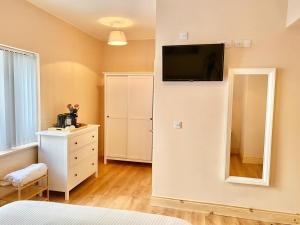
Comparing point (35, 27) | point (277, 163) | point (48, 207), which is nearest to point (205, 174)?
point (277, 163)

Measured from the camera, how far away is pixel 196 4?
2.75 metres

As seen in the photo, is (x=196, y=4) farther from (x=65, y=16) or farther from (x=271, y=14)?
(x=65, y=16)

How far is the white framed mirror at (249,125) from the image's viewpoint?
8.73ft

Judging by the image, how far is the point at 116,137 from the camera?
183 inches

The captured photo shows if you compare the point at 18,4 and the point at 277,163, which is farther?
the point at 18,4

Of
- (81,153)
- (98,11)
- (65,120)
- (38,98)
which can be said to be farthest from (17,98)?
(98,11)

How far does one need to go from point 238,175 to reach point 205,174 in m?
0.39

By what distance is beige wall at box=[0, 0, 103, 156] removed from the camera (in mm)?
2846

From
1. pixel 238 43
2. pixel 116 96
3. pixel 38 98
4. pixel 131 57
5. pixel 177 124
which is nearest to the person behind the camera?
pixel 238 43

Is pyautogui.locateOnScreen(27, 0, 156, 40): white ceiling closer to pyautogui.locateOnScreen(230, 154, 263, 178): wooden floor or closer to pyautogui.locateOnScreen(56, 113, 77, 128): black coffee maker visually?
pyautogui.locateOnScreen(56, 113, 77, 128): black coffee maker

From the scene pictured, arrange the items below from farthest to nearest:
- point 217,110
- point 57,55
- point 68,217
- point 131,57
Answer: point 131,57 → point 57,55 → point 217,110 → point 68,217

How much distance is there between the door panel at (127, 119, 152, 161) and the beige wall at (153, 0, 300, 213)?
148cm

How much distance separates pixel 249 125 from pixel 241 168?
54 cm

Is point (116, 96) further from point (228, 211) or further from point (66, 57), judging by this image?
point (228, 211)
